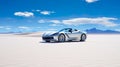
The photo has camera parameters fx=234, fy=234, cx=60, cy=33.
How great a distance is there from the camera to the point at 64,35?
19.6m

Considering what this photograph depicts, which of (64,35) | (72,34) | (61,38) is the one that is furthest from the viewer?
(72,34)

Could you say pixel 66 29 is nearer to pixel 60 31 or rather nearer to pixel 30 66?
pixel 60 31

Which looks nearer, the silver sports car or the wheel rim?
the silver sports car

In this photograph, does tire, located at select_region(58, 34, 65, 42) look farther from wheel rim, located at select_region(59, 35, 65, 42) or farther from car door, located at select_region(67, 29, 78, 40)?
car door, located at select_region(67, 29, 78, 40)

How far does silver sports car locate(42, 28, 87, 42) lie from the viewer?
18828mm

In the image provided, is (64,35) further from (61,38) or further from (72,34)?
(72,34)

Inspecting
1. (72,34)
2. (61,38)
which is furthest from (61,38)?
(72,34)

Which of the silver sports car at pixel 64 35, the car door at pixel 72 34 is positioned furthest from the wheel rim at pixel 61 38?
the car door at pixel 72 34

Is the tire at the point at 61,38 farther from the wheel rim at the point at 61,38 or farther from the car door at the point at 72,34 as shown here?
the car door at the point at 72,34

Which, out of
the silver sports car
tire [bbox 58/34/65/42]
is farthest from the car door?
tire [bbox 58/34/65/42]

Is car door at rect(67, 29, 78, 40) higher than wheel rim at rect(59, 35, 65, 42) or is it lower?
higher

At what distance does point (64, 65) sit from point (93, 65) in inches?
33.0

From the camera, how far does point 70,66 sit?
6.54 m

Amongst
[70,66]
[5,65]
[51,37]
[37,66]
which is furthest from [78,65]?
[51,37]
